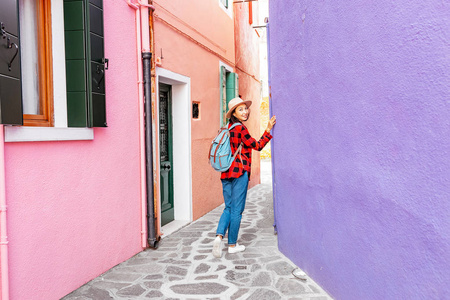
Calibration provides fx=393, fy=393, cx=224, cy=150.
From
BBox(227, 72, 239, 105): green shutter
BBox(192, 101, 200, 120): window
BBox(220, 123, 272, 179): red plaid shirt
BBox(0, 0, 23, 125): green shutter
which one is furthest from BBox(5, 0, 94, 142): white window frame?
BBox(227, 72, 239, 105): green shutter

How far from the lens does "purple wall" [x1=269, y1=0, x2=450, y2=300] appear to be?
2.04 m

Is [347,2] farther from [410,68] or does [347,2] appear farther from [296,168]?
[296,168]

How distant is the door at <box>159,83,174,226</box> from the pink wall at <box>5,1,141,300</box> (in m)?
1.32

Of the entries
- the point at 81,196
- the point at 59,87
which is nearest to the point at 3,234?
the point at 81,196

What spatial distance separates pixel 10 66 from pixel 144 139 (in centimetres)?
229

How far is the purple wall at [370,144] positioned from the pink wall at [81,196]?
75.0 inches

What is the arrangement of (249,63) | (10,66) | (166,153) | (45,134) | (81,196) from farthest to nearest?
(249,63) → (166,153) → (81,196) → (45,134) → (10,66)

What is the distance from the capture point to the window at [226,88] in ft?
27.2

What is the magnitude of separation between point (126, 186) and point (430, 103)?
3.52 metres

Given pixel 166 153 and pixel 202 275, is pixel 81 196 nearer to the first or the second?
pixel 202 275

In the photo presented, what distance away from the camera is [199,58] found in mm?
7117

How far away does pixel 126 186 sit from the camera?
4.67 meters

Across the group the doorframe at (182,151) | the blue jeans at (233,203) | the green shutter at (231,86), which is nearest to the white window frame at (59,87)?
the blue jeans at (233,203)

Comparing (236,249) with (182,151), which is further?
(182,151)
